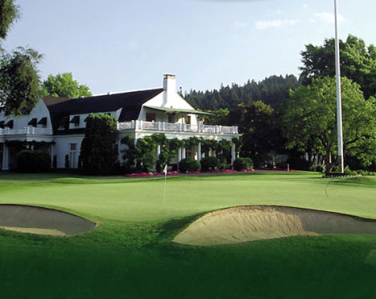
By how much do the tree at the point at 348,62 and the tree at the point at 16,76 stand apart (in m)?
38.3

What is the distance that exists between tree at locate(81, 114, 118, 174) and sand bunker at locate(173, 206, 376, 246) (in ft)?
110

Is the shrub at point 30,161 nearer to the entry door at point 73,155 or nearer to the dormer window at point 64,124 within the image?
the entry door at point 73,155

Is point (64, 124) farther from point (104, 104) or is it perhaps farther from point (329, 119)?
point (329, 119)

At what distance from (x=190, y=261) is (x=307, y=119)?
143ft

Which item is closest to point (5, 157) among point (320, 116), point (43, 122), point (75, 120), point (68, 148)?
point (43, 122)

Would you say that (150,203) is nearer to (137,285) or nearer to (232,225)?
(232,225)

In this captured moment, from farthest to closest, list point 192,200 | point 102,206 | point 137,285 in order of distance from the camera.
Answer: point 192,200 < point 102,206 < point 137,285

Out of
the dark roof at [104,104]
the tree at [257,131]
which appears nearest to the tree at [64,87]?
the dark roof at [104,104]

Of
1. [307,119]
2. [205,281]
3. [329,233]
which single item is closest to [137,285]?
[205,281]

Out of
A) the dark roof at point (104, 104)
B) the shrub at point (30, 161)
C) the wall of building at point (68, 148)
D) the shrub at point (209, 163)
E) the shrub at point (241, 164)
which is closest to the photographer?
the shrub at point (30, 161)

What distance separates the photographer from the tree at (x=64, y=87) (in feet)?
276

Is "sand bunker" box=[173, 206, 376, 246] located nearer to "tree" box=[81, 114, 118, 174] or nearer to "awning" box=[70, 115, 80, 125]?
"tree" box=[81, 114, 118, 174]

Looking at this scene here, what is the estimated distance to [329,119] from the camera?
46.1 meters

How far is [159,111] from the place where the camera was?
166 feet
